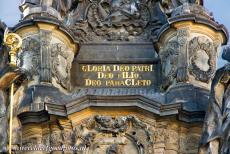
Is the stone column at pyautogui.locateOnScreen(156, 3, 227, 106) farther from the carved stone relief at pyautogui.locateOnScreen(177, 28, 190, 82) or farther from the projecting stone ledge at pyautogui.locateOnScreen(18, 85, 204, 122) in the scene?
the projecting stone ledge at pyautogui.locateOnScreen(18, 85, 204, 122)

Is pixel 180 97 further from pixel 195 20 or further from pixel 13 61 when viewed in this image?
pixel 13 61

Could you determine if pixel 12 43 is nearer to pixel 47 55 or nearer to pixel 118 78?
pixel 47 55

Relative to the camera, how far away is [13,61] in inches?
977

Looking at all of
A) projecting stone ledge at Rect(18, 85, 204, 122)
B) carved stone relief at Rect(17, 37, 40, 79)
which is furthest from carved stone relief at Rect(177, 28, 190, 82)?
carved stone relief at Rect(17, 37, 40, 79)

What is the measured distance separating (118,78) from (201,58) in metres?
1.72

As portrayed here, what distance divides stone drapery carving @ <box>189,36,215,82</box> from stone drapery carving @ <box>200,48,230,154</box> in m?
1.83

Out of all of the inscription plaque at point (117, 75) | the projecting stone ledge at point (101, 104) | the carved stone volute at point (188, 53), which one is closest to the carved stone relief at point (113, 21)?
the inscription plaque at point (117, 75)

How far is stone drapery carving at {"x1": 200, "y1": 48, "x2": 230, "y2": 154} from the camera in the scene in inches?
1032

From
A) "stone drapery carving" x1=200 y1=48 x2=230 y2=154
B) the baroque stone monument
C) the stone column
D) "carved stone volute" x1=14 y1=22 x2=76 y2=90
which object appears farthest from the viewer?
"carved stone volute" x1=14 y1=22 x2=76 y2=90

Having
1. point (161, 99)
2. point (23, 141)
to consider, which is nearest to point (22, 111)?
point (23, 141)

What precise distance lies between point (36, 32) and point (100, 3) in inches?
76.0

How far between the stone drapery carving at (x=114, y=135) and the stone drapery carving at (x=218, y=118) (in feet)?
5.32

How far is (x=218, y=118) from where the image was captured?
87.5 ft

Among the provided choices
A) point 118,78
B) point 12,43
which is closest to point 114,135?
point 118,78
